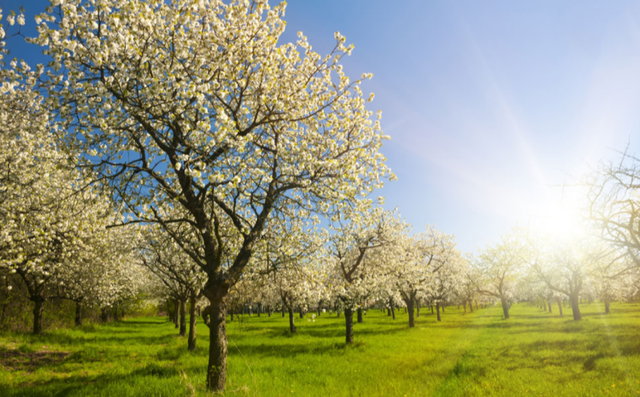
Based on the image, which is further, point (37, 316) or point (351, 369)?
point (37, 316)

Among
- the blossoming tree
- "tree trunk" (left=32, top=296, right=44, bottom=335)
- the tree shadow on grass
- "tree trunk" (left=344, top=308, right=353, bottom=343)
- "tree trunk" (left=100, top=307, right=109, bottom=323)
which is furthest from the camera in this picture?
"tree trunk" (left=100, top=307, right=109, bottom=323)

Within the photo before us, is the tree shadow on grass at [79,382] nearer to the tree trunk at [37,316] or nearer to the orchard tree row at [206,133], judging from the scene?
the orchard tree row at [206,133]

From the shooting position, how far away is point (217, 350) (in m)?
9.88

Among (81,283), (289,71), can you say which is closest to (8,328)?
(81,283)

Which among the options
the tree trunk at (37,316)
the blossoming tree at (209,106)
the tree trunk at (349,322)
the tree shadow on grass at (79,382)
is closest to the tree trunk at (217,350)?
the blossoming tree at (209,106)

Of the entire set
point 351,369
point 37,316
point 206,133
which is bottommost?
point 351,369

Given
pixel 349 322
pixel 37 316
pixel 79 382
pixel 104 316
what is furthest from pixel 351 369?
pixel 104 316

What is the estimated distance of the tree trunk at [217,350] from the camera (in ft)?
32.0

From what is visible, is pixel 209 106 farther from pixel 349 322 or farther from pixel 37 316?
pixel 37 316

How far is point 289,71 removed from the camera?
33.3ft

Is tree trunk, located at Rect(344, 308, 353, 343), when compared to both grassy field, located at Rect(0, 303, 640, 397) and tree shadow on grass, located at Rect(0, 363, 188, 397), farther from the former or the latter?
tree shadow on grass, located at Rect(0, 363, 188, 397)

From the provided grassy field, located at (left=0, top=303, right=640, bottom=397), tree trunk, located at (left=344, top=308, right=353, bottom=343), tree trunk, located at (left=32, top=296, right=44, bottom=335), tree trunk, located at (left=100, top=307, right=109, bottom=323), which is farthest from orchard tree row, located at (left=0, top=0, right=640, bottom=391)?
tree trunk, located at (left=100, top=307, right=109, bottom=323)

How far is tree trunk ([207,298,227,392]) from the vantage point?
9750 millimetres

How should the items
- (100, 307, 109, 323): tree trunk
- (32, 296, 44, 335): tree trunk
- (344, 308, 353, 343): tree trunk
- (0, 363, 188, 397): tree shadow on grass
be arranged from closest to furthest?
(0, 363, 188, 397): tree shadow on grass
(344, 308, 353, 343): tree trunk
(32, 296, 44, 335): tree trunk
(100, 307, 109, 323): tree trunk
